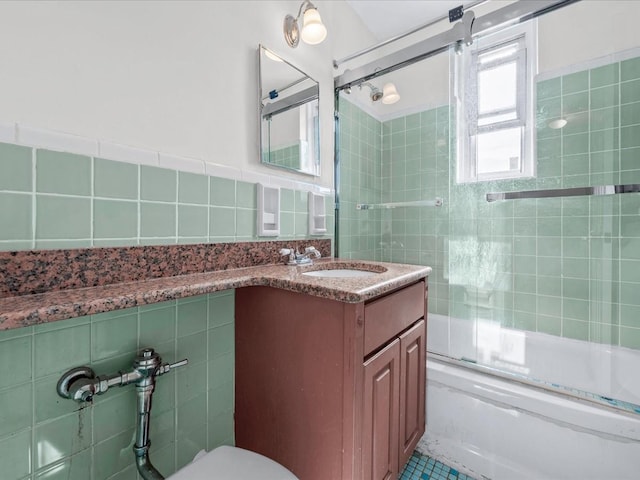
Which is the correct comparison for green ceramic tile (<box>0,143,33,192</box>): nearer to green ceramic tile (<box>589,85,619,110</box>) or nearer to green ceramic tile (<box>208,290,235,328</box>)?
green ceramic tile (<box>208,290,235,328</box>)

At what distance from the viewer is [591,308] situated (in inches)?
66.2

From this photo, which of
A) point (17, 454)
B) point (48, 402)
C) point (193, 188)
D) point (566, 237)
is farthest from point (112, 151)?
point (566, 237)

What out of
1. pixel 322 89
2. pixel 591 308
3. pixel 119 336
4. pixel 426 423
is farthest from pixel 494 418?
pixel 322 89

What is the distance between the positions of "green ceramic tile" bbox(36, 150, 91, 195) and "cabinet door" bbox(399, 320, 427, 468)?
111 cm

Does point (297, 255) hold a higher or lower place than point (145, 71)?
lower

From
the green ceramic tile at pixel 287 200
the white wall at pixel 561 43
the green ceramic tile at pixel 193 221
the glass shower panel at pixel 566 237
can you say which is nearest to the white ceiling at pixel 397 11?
the white wall at pixel 561 43

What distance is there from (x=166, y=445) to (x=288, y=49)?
5.83 feet

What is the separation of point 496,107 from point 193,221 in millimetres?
2158

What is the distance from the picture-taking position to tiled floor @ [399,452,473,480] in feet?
4.08

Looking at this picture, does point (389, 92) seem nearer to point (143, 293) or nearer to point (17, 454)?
point (143, 293)

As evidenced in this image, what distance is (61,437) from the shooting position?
727mm

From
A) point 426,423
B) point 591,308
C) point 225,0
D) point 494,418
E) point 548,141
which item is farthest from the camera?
point 548,141

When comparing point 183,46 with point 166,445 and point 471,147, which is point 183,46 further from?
point 471,147

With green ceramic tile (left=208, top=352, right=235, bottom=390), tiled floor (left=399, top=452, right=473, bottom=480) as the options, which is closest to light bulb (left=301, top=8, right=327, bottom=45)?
green ceramic tile (left=208, top=352, right=235, bottom=390)
